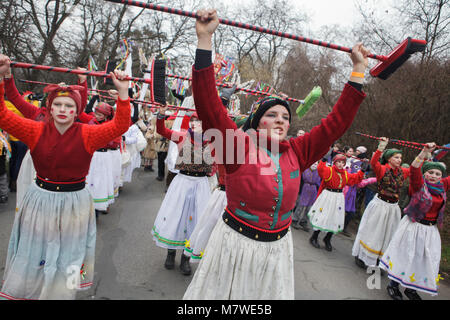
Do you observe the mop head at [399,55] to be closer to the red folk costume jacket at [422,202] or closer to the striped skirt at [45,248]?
the red folk costume jacket at [422,202]

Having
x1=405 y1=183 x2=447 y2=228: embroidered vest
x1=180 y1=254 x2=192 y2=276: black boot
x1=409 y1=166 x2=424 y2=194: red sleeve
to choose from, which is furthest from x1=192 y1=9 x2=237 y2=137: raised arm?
x1=405 y1=183 x2=447 y2=228: embroidered vest

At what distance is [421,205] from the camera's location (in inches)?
151

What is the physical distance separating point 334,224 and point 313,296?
2003 millimetres

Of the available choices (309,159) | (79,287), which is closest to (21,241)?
(79,287)

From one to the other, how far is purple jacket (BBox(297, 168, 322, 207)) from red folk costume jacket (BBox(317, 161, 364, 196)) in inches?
44.9

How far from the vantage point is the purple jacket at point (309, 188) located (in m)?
6.71

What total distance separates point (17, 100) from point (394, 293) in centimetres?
532

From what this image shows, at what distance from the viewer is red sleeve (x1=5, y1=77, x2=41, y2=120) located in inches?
104

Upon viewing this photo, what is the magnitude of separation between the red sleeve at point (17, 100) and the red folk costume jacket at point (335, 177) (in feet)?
15.3

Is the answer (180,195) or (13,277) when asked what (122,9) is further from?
(13,277)

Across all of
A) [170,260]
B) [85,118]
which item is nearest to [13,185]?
[85,118]

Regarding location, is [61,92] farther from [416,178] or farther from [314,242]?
[314,242]

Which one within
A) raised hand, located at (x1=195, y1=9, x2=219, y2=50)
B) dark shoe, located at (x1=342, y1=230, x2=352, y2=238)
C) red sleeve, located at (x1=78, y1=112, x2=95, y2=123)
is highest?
raised hand, located at (x1=195, y1=9, x2=219, y2=50)

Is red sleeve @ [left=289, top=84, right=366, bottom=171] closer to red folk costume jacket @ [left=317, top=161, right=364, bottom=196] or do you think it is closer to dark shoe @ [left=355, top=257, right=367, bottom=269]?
red folk costume jacket @ [left=317, top=161, right=364, bottom=196]
